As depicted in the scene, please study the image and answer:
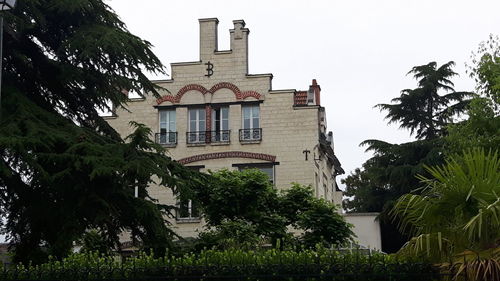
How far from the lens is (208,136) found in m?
35.1

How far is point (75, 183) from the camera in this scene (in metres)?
17.6

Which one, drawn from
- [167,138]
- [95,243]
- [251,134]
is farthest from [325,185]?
[95,243]

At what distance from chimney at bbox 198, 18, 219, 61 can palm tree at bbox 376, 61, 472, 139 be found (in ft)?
43.5

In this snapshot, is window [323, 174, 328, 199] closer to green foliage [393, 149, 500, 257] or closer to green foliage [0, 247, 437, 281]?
green foliage [0, 247, 437, 281]

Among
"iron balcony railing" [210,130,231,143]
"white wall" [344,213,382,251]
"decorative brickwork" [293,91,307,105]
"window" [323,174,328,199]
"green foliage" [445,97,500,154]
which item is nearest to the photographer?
"green foliage" [445,97,500,154]

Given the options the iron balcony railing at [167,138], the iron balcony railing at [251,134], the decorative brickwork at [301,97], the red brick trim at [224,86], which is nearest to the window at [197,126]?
the iron balcony railing at [167,138]

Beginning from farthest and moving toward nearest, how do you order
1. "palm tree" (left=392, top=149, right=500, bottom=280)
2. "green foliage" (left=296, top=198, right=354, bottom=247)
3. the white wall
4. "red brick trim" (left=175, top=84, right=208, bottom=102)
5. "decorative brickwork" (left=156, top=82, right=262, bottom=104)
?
the white wall
"red brick trim" (left=175, top=84, right=208, bottom=102)
"decorative brickwork" (left=156, top=82, right=262, bottom=104)
"green foliage" (left=296, top=198, right=354, bottom=247)
"palm tree" (left=392, top=149, right=500, bottom=280)

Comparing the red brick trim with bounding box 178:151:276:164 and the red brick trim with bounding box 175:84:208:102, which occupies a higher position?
the red brick trim with bounding box 175:84:208:102

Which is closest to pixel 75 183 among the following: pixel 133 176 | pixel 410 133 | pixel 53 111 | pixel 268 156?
pixel 133 176

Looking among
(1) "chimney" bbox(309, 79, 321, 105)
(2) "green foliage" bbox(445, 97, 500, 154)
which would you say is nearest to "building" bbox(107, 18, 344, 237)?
(1) "chimney" bbox(309, 79, 321, 105)

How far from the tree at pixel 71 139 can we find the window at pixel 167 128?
44.9 feet

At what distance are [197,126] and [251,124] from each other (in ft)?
8.39

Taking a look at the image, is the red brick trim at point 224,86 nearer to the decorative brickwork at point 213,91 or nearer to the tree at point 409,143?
the decorative brickwork at point 213,91

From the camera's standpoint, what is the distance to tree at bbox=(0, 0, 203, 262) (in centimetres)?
1734
